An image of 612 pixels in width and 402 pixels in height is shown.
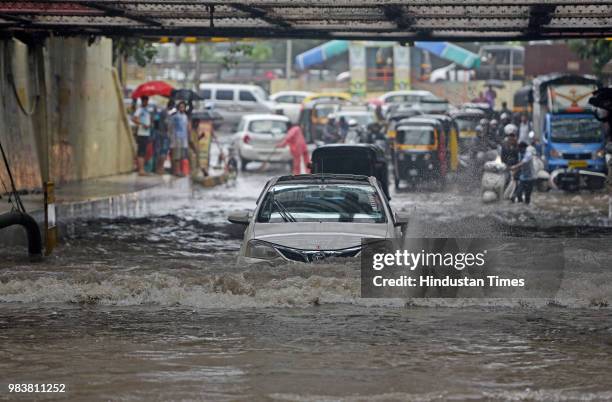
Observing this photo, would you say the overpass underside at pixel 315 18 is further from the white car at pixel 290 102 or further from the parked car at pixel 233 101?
the white car at pixel 290 102

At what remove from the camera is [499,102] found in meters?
61.6

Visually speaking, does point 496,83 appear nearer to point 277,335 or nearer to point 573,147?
point 573,147

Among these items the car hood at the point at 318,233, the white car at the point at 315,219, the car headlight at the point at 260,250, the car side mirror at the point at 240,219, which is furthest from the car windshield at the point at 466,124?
the car headlight at the point at 260,250

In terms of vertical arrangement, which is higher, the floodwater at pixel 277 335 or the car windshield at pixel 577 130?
the floodwater at pixel 277 335

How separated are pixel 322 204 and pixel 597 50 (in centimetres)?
2707

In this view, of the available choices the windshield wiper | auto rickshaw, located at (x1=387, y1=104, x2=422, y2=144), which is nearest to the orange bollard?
auto rickshaw, located at (x1=387, y1=104, x2=422, y2=144)

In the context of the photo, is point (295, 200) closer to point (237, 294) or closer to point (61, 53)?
point (237, 294)

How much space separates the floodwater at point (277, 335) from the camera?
9.19 m

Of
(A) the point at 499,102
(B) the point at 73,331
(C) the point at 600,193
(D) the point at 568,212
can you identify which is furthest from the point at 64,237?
(A) the point at 499,102

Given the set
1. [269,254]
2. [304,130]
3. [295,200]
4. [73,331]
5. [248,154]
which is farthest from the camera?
[304,130]

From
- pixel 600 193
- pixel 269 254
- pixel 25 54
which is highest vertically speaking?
pixel 25 54

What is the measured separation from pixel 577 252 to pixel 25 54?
1136 centimetres

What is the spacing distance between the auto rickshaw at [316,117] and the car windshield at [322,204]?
34.5m

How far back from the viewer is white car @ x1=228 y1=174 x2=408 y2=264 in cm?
1305
